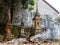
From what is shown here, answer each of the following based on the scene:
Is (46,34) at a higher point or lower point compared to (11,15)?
lower

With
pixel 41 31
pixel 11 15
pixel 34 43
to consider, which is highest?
pixel 11 15

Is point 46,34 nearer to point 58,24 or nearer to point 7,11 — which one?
point 58,24

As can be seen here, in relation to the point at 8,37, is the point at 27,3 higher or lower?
higher

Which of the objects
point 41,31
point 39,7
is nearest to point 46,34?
point 41,31

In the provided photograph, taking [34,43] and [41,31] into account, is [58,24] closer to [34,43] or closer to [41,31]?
[41,31]

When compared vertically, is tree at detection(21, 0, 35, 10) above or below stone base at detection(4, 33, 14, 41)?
above

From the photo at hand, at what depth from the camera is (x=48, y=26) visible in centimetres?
345

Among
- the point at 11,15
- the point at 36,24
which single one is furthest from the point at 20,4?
the point at 36,24

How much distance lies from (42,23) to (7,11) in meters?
0.70

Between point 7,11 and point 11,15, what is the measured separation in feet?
0.35

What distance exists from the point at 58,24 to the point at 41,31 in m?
0.35

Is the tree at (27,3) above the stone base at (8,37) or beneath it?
above

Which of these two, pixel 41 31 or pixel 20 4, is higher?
pixel 20 4

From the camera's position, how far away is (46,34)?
11.3 feet
